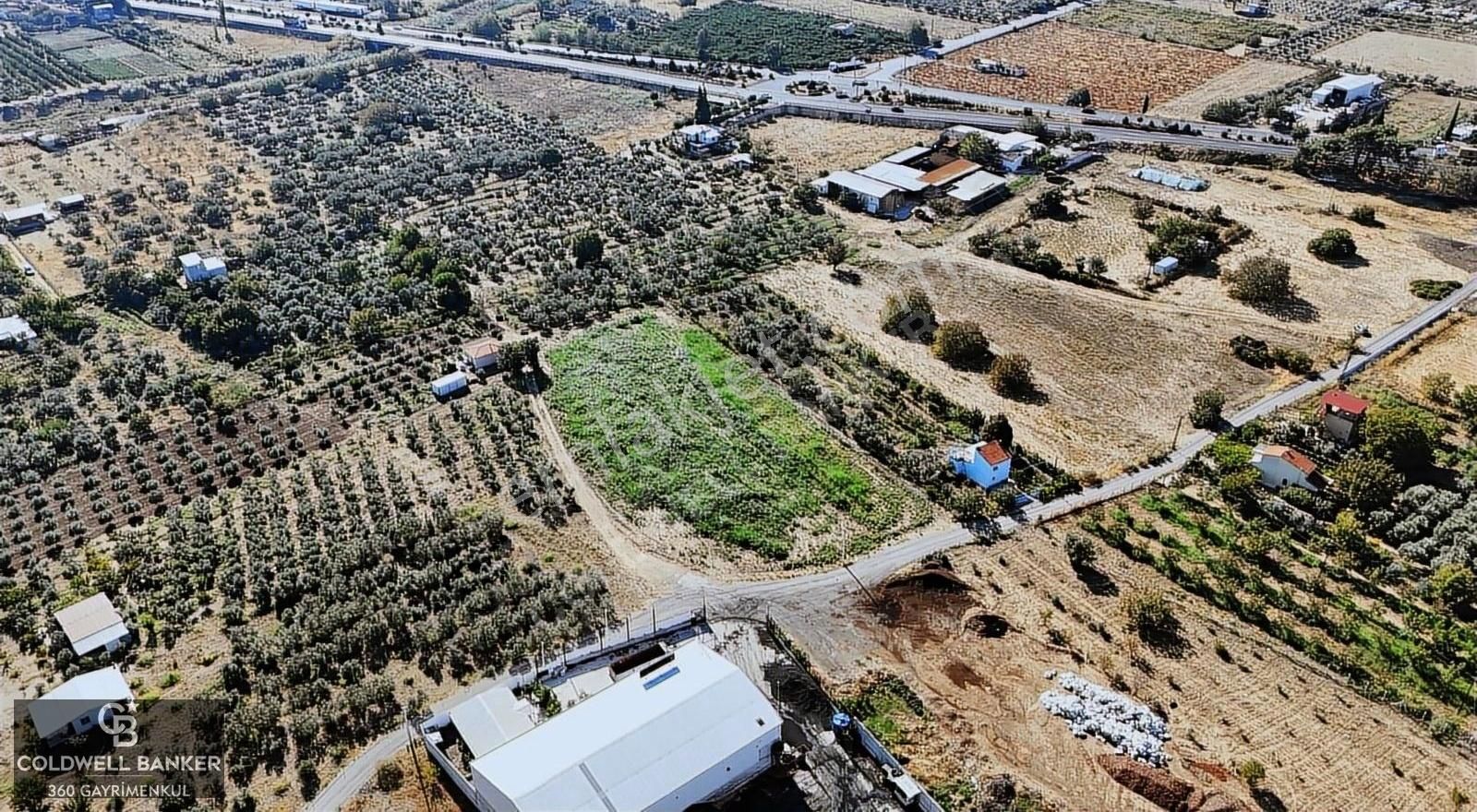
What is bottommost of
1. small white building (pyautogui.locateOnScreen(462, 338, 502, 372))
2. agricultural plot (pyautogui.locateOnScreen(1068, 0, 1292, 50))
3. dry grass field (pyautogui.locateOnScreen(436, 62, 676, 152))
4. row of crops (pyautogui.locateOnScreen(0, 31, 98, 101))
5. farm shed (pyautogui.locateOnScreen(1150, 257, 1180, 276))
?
small white building (pyautogui.locateOnScreen(462, 338, 502, 372))

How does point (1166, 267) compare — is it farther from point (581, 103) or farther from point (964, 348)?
point (581, 103)

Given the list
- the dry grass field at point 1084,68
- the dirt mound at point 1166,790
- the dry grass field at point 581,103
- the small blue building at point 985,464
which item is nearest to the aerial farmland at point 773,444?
the dirt mound at point 1166,790

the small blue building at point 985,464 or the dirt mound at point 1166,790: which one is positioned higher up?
the small blue building at point 985,464

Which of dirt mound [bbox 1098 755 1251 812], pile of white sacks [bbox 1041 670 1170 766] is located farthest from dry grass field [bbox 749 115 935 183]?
dirt mound [bbox 1098 755 1251 812]

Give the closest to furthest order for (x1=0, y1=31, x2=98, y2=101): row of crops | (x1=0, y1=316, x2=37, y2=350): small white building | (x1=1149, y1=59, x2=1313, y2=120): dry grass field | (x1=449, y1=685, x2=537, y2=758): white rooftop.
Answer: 1. (x1=449, y1=685, x2=537, y2=758): white rooftop
2. (x1=0, y1=316, x2=37, y2=350): small white building
3. (x1=1149, y1=59, x2=1313, y2=120): dry grass field
4. (x1=0, y1=31, x2=98, y2=101): row of crops

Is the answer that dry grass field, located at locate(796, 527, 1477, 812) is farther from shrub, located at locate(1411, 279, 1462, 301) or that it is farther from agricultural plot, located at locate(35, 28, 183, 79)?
agricultural plot, located at locate(35, 28, 183, 79)

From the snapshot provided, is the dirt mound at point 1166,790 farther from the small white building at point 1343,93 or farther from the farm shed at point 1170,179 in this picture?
the small white building at point 1343,93

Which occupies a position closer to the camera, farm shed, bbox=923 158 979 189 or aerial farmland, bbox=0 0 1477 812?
aerial farmland, bbox=0 0 1477 812
